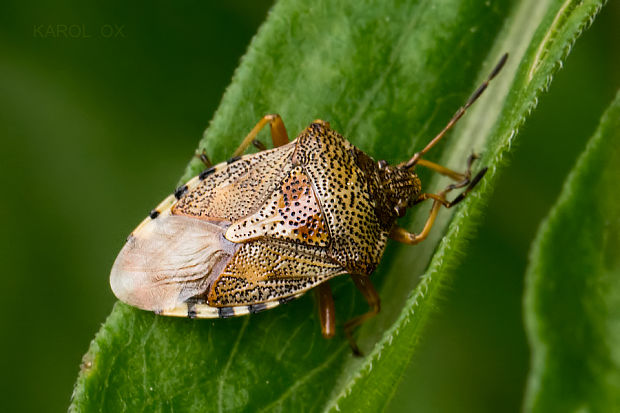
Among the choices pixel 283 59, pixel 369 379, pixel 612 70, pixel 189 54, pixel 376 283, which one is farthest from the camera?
pixel 189 54

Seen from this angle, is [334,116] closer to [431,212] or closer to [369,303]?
[431,212]

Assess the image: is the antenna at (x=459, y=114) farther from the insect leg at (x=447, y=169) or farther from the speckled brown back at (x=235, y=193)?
the speckled brown back at (x=235, y=193)

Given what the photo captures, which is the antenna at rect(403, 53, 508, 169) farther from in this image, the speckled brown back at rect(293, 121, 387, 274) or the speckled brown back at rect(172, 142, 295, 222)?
the speckled brown back at rect(172, 142, 295, 222)

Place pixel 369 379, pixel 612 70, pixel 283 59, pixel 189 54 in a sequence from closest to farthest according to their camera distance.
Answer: pixel 369 379
pixel 283 59
pixel 612 70
pixel 189 54

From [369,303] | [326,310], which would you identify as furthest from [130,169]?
[369,303]

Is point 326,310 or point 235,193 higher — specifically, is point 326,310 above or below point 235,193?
below

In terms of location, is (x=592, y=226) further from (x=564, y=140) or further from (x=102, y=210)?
(x=102, y=210)

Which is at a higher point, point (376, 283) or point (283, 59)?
point (283, 59)

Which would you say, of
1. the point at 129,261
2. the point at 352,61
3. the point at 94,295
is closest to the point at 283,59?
the point at 352,61
